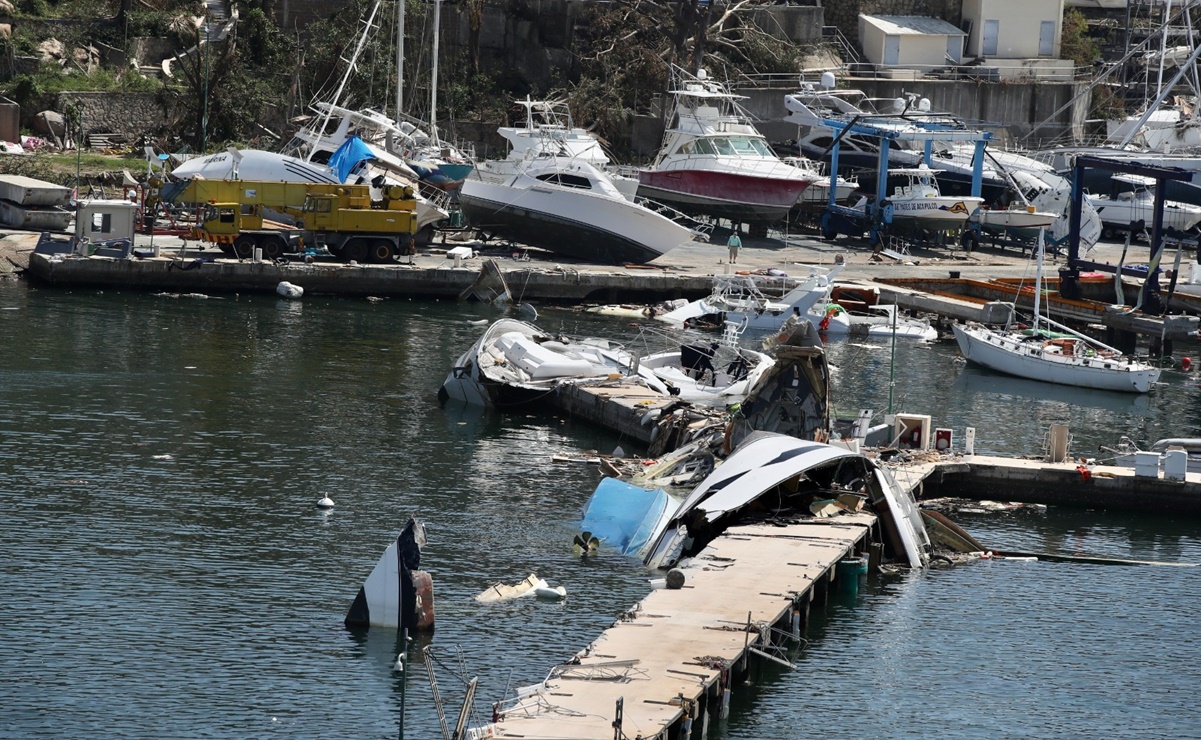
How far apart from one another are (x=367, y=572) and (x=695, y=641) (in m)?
6.22

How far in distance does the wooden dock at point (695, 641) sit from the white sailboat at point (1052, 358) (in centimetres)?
1739

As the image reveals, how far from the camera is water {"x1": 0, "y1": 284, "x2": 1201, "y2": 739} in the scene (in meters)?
20.1

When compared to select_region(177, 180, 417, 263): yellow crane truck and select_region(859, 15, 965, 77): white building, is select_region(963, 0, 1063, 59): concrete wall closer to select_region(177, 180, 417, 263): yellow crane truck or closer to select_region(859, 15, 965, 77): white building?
select_region(859, 15, 965, 77): white building

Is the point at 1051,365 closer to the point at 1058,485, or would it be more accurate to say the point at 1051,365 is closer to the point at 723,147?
the point at 1058,485

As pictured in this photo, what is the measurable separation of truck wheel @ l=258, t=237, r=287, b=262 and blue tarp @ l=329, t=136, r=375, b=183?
11.5ft

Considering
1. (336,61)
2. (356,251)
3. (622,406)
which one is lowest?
(622,406)

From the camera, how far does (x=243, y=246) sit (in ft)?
165

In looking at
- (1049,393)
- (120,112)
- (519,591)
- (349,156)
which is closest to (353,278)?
(349,156)

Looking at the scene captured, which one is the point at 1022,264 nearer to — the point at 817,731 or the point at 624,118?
the point at 624,118

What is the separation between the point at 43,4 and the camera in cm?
6688

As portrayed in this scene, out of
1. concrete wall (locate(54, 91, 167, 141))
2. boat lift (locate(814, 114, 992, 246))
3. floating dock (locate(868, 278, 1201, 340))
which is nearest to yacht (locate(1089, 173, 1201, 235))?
boat lift (locate(814, 114, 992, 246))

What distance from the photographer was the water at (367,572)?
20078 mm

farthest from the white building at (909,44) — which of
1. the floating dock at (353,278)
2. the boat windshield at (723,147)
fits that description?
the floating dock at (353,278)

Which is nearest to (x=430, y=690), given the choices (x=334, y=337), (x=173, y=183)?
(x=334, y=337)
